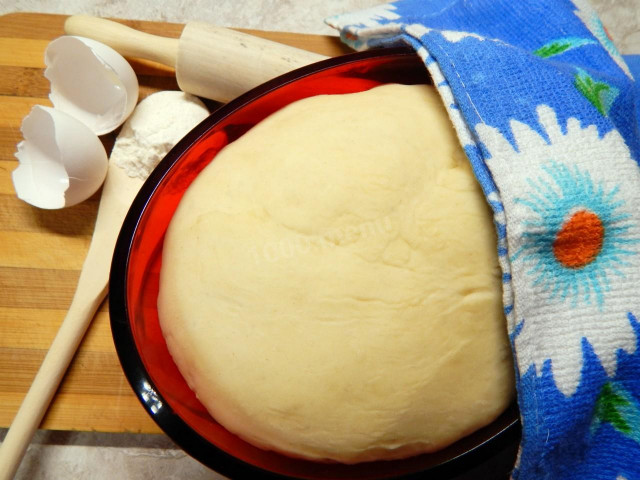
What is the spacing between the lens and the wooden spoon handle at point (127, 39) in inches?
31.9

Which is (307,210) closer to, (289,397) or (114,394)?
(289,397)

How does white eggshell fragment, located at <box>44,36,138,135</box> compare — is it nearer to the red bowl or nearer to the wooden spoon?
the wooden spoon

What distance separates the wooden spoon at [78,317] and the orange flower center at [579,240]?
581mm

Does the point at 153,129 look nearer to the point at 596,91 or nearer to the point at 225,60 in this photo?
the point at 225,60

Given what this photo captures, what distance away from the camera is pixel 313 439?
509 millimetres

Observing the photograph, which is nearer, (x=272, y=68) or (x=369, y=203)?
(x=369, y=203)

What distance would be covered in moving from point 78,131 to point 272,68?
28 cm

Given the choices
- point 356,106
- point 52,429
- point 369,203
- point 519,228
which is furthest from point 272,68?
point 52,429

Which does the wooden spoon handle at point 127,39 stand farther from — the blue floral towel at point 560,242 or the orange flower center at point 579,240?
the orange flower center at point 579,240

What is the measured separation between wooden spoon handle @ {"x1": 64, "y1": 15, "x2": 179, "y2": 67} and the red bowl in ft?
0.77

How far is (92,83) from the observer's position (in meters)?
0.79

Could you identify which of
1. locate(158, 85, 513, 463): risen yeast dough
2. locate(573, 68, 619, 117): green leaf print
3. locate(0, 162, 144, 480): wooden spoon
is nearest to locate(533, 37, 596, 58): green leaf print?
locate(573, 68, 619, 117): green leaf print

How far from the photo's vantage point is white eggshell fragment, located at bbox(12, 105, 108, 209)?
0.70 meters

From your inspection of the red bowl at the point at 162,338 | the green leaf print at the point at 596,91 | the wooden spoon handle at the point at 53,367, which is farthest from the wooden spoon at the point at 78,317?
the green leaf print at the point at 596,91
